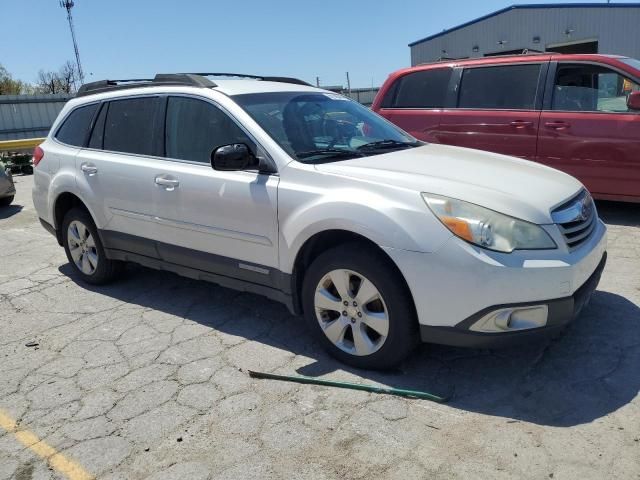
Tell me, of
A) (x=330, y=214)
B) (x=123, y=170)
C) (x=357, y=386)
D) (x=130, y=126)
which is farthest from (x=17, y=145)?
(x=357, y=386)

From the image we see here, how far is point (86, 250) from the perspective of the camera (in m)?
4.98

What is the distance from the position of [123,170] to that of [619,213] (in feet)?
17.4

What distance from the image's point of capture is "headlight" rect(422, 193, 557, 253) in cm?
274

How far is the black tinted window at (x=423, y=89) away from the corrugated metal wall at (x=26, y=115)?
18.2 meters

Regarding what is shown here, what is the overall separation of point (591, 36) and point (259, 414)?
1081 inches

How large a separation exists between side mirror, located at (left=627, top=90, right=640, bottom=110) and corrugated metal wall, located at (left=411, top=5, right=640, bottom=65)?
72.7 ft

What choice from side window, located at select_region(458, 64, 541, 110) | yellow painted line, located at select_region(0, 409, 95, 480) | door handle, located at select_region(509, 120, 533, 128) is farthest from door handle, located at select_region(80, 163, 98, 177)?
door handle, located at select_region(509, 120, 533, 128)

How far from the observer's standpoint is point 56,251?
6391 mm

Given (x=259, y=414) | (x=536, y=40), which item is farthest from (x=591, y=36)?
(x=259, y=414)

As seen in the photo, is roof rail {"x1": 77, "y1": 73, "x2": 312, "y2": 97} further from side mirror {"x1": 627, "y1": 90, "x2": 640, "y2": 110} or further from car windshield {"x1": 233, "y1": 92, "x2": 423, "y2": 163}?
side mirror {"x1": 627, "y1": 90, "x2": 640, "y2": 110}

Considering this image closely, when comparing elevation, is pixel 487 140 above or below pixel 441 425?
above

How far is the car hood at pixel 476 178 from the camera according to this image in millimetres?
2877

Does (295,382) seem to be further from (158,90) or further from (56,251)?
(56,251)

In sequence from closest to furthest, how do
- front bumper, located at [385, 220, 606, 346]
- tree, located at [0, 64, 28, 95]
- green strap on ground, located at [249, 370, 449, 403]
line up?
front bumper, located at [385, 220, 606, 346], green strap on ground, located at [249, 370, 449, 403], tree, located at [0, 64, 28, 95]
